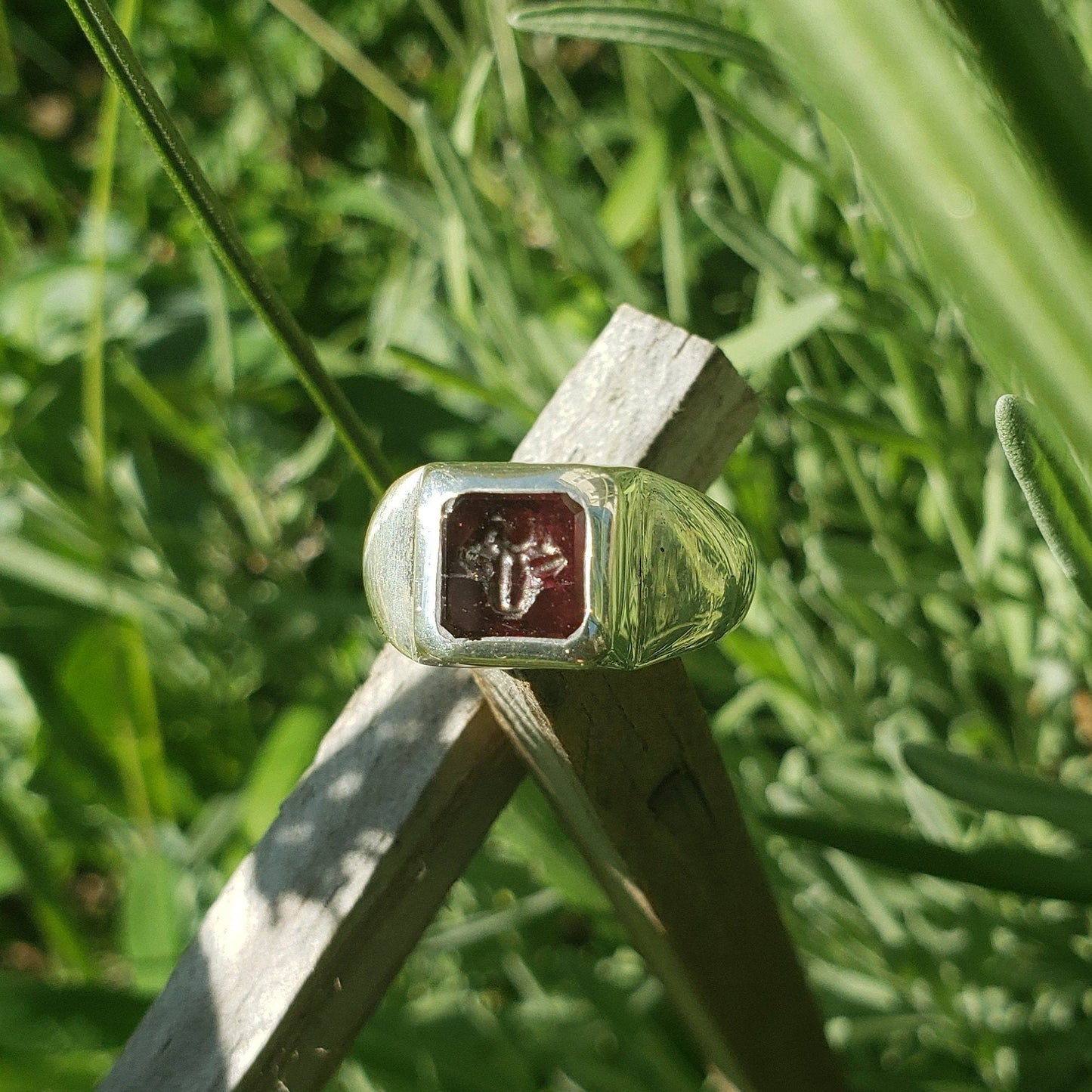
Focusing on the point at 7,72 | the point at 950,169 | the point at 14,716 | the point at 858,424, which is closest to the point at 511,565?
the point at 950,169

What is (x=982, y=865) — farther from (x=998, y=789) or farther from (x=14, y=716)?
(x=14, y=716)

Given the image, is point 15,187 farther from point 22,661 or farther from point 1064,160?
point 1064,160

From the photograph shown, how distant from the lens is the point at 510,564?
0.29 meters

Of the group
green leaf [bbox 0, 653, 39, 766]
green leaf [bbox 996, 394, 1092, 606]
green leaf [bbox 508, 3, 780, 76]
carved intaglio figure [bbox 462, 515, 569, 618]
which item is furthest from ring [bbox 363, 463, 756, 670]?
green leaf [bbox 0, 653, 39, 766]

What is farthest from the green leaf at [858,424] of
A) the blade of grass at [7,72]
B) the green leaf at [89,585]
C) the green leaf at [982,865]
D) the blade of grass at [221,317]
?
the blade of grass at [7,72]

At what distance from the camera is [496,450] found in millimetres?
1084

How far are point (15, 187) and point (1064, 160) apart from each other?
1761 millimetres

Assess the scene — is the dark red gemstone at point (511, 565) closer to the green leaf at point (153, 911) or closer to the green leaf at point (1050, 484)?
the green leaf at point (1050, 484)

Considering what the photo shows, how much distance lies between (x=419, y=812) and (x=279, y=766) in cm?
60

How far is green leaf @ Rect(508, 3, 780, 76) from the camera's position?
0.49m

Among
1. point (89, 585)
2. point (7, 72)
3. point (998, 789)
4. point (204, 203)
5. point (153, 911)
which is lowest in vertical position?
point (153, 911)

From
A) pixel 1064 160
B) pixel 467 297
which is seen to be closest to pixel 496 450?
pixel 467 297

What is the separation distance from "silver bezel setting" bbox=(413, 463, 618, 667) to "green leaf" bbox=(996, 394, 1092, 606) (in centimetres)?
12

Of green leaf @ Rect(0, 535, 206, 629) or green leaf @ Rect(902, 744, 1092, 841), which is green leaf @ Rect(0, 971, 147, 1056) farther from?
green leaf @ Rect(902, 744, 1092, 841)
